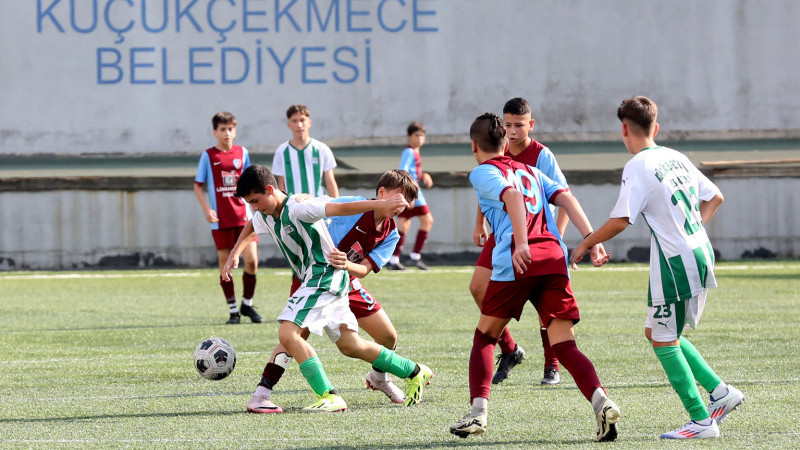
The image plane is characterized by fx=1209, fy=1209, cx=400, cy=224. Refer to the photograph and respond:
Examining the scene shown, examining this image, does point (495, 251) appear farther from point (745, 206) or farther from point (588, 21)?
point (588, 21)

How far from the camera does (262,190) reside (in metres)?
6.34

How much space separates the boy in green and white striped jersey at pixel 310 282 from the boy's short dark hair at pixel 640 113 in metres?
1.38

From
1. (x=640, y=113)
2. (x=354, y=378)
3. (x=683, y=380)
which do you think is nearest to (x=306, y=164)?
(x=354, y=378)

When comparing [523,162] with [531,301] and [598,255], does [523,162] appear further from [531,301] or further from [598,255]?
[531,301]

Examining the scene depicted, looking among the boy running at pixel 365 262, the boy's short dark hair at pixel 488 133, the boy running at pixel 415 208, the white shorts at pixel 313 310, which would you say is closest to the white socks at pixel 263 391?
the boy running at pixel 365 262

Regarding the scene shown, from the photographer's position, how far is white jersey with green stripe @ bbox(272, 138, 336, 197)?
11.8m

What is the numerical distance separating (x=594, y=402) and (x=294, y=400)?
6.99ft

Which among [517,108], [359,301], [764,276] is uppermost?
[517,108]

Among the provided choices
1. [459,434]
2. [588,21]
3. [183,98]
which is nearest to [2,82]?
[183,98]

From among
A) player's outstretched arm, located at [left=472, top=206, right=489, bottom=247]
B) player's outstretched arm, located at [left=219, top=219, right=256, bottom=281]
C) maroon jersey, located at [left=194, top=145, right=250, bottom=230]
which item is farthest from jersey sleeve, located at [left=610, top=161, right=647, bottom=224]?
maroon jersey, located at [left=194, top=145, right=250, bottom=230]

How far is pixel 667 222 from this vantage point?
554 cm

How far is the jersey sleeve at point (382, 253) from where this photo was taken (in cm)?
665

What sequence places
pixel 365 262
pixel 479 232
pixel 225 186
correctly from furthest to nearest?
1. pixel 225 186
2. pixel 479 232
3. pixel 365 262

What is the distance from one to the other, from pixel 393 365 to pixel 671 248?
1830 millimetres
